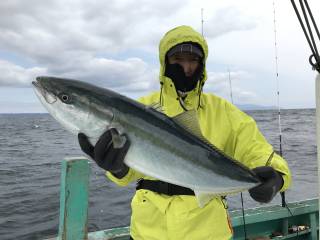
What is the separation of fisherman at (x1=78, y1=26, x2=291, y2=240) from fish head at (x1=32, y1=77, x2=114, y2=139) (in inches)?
3.1

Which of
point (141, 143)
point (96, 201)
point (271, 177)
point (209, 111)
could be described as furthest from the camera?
point (96, 201)

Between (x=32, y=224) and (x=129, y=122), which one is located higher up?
(x=129, y=122)

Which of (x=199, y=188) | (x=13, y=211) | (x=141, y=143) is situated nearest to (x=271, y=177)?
(x=199, y=188)

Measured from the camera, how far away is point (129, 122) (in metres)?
2.78

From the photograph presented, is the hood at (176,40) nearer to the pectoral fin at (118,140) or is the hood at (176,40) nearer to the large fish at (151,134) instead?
the large fish at (151,134)

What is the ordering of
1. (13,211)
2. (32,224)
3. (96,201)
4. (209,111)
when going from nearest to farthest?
Result: (209,111)
(32,224)
(13,211)
(96,201)

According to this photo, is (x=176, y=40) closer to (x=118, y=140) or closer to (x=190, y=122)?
(x=190, y=122)

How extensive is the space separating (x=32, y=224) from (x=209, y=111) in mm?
10834

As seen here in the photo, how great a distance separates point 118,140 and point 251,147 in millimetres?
1176

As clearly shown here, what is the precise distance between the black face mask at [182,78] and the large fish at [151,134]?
81 cm

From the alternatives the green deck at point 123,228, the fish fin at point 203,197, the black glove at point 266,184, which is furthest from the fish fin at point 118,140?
the green deck at point 123,228

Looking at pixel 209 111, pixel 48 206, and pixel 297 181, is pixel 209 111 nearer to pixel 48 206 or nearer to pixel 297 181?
pixel 48 206

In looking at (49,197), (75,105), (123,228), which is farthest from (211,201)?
(49,197)

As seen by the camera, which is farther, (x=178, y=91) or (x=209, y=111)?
(x=178, y=91)
